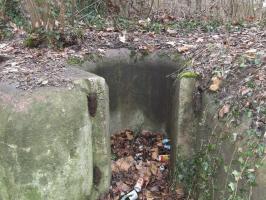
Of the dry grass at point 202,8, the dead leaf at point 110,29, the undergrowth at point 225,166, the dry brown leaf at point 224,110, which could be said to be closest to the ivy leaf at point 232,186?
the undergrowth at point 225,166

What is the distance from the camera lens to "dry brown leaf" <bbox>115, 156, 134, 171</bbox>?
4.82 metres

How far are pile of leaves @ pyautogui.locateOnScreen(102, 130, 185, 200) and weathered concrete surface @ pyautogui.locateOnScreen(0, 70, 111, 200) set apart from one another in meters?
0.79

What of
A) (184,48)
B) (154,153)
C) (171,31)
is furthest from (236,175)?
(171,31)

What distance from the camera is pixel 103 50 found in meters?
5.30

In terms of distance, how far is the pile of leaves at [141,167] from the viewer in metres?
4.48

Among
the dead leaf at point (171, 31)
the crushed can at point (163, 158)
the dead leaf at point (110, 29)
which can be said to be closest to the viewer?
the crushed can at point (163, 158)

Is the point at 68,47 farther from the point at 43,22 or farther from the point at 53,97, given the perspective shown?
the point at 53,97

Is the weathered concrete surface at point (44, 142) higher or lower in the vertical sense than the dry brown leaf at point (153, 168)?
higher

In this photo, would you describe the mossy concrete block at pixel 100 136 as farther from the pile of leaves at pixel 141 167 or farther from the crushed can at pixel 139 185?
the crushed can at pixel 139 185

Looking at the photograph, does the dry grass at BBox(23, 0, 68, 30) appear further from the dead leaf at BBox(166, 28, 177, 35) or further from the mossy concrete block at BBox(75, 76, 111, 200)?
the dead leaf at BBox(166, 28, 177, 35)

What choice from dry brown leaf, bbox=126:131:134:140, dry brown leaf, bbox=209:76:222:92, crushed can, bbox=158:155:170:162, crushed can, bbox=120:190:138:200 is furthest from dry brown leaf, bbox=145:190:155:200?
dry brown leaf, bbox=209:76:222:92

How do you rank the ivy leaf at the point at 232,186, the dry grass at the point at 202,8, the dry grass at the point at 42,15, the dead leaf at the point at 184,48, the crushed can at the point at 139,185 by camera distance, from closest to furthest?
1. the ivy leaf at the point at 232,186
2. the crushed can at the point at 139,185
3. the dry grass at the point at 42,15
4. the dead leaf at the point at 184,48
5. the dry grass at the point at 202,8

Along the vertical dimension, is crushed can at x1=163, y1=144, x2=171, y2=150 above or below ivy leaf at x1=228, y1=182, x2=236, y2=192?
below

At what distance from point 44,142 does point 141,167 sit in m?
1.71
